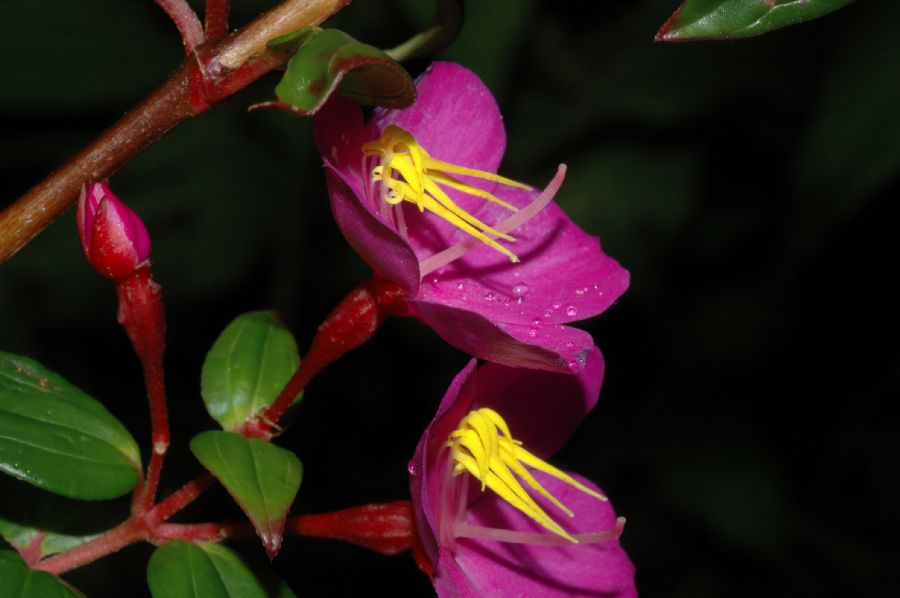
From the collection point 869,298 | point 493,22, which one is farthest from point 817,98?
point 869,298

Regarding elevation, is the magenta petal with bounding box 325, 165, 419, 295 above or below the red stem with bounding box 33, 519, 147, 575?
above

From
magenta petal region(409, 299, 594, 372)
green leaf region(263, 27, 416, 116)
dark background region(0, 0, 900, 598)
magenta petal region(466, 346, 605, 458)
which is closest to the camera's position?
green leaf region(263, 27, 416, 116)

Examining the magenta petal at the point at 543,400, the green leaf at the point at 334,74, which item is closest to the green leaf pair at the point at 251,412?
the magenta petal at the point at 543,400

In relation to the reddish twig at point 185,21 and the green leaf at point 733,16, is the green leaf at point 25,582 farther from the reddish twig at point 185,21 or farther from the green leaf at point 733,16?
the green leaf at point 733,16

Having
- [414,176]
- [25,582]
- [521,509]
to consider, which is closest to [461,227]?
[414,176]

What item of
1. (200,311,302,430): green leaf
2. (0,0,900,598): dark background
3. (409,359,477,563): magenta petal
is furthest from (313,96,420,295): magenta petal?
(0,0,900,598): dark background

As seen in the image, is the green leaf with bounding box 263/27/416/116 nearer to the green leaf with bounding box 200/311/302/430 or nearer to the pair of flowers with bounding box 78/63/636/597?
the pair of flowers with bounding box 78/63/636/597
